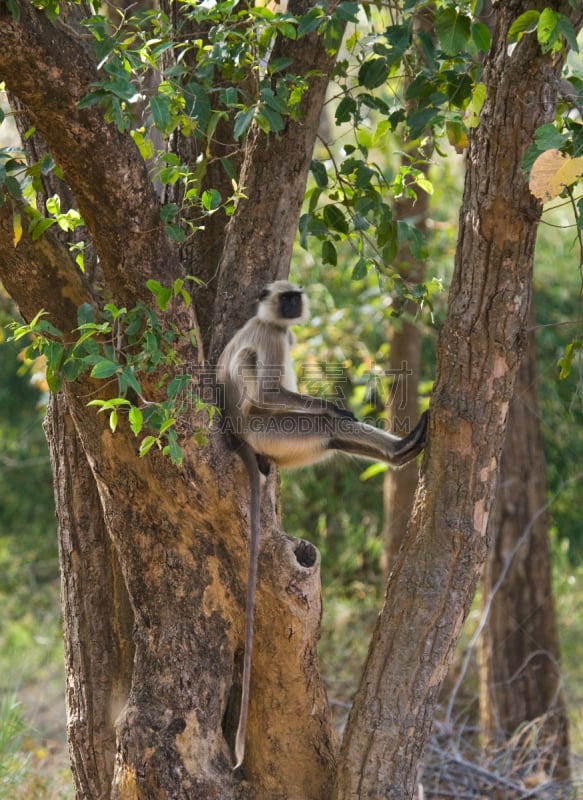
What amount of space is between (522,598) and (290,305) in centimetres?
A: 241

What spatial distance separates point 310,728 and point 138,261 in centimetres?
147

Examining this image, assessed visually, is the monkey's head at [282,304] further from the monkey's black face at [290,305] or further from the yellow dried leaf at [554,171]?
the yellow dried leaf at [554,171]

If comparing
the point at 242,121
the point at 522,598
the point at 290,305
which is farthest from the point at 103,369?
the point at 522,598

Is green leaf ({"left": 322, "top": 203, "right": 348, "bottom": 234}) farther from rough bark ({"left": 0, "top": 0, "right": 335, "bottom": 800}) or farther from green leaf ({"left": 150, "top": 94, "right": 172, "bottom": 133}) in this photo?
green leaf ({"left": 150, "top": 94, "right": 172, "bottom": 133})

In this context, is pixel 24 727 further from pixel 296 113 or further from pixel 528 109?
pixel 528 109

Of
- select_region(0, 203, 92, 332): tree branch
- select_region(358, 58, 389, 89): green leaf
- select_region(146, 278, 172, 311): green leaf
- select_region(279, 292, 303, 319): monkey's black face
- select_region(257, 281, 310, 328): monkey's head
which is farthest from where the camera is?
select_region(279, 292, 303, 319): monkey's black face

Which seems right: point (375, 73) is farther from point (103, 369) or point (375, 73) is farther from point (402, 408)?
point (402, 408)

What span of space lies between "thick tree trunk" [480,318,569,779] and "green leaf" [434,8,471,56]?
2.68 metres

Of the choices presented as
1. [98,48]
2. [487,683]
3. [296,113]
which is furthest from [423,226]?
[98,48]

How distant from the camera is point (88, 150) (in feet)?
7.53

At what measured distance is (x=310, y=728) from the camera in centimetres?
285

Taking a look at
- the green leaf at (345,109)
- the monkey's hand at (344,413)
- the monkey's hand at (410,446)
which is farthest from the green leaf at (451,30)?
the monkey's hand at (344,413)

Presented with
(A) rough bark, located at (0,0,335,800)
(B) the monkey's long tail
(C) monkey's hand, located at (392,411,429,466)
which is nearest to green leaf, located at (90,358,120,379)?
(A) rough bark, located at (0,0,335,800)

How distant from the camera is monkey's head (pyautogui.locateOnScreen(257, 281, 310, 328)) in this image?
10.3 feet
